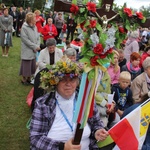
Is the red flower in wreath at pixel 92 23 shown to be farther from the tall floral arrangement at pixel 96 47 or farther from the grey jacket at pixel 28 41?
the grey jacket at pixel 28 41

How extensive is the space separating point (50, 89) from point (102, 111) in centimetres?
142

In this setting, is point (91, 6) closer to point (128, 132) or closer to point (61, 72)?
point (61, 72)

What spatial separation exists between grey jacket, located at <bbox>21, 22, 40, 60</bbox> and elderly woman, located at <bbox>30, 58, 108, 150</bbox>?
13.4 feet

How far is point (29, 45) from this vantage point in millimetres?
6473

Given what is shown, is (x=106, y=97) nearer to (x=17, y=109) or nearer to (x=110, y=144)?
(x=110, y=144)

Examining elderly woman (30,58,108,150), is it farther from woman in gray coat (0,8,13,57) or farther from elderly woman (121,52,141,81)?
woman in gray coat (0,8,13,57)

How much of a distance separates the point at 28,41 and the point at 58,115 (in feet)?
14.1

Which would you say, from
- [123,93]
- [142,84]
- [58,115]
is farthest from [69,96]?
[142,84]

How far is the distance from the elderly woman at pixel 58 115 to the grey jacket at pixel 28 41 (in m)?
4.07

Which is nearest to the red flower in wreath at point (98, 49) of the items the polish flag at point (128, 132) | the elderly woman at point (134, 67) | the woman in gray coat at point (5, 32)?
the polish flag at point (128, 132)

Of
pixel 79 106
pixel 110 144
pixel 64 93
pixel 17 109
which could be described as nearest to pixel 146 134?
pixel 110 144

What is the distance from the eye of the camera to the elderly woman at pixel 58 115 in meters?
2.36

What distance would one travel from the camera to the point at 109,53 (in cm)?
184

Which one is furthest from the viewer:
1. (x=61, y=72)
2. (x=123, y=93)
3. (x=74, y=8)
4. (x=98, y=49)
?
(x=123, y=93)
